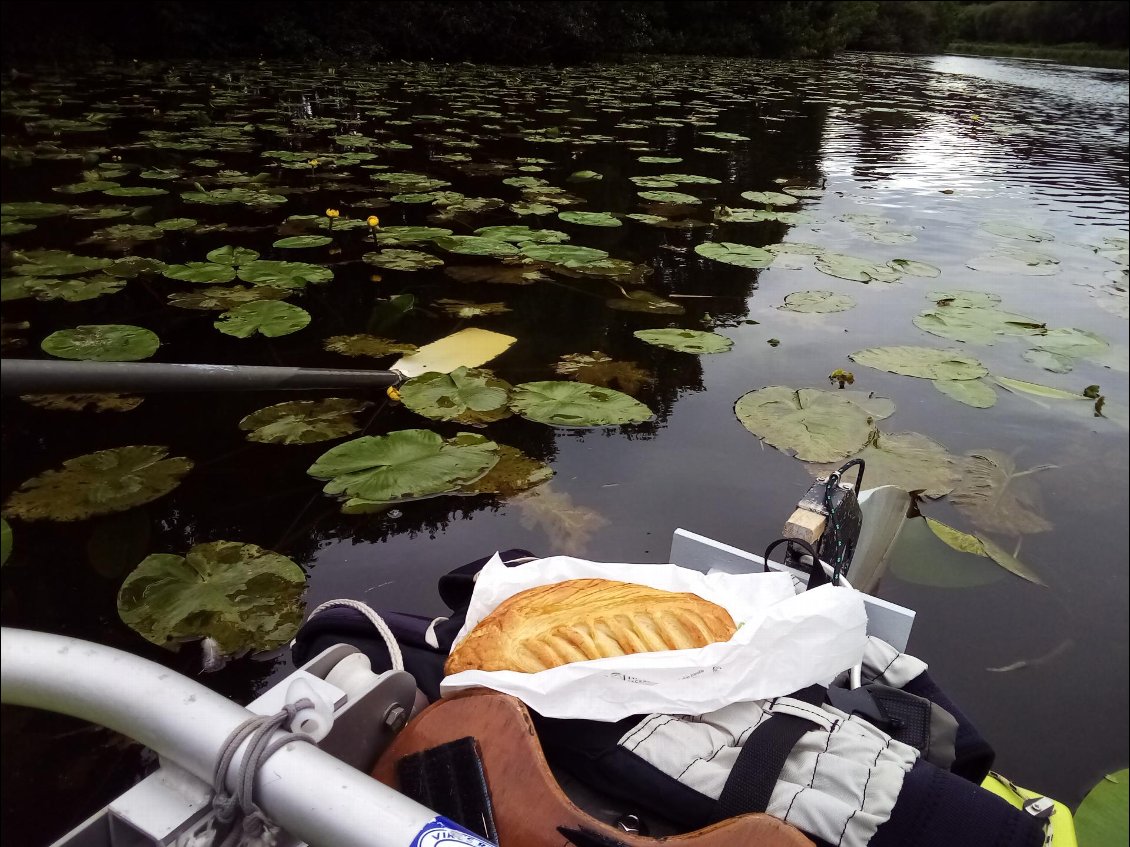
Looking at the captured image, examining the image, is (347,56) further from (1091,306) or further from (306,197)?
(1091,306)

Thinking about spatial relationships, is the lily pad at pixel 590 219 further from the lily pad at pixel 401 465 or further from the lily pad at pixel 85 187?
the lily pad at pixel 85 187

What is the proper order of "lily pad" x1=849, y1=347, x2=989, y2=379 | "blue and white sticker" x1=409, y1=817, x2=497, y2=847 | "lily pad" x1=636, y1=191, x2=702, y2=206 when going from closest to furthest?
"blue and white sticker" x1=409, y1=817, x2=497, y2=847
"lily pad" x1=849, y1=347, x2=989, y2=379
"lily pad" x1=636, y1=191, x2=702, y2=206

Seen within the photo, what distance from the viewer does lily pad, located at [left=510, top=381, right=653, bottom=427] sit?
165 centimetres

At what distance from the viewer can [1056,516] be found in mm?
1465

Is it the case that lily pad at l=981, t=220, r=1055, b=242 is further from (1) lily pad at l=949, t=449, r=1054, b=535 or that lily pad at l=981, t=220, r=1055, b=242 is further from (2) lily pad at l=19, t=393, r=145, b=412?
(2) lily pad at l=19, t=393, r=145, b=412

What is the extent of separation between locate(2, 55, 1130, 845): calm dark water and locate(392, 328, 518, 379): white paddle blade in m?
0.05

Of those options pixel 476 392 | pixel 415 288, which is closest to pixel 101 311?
pixel 415 288

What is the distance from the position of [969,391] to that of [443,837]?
189cm

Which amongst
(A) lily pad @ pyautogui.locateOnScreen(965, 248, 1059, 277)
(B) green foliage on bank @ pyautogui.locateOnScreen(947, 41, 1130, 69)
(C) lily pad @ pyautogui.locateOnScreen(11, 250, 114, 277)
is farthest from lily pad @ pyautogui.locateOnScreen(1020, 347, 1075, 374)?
(B) green foliage on bank @ pyautogui.locateOnScreen(947, 41, 1130, 69)

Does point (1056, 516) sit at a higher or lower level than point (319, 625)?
lower

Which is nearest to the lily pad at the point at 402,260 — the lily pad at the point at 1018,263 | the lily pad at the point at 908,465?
the lily pad at the point at 908,465

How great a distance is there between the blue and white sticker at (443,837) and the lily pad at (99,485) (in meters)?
1.21

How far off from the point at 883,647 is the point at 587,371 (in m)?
1.18

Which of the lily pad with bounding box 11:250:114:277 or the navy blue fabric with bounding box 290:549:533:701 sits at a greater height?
the lily pad with bounding box 11:250:114:277
